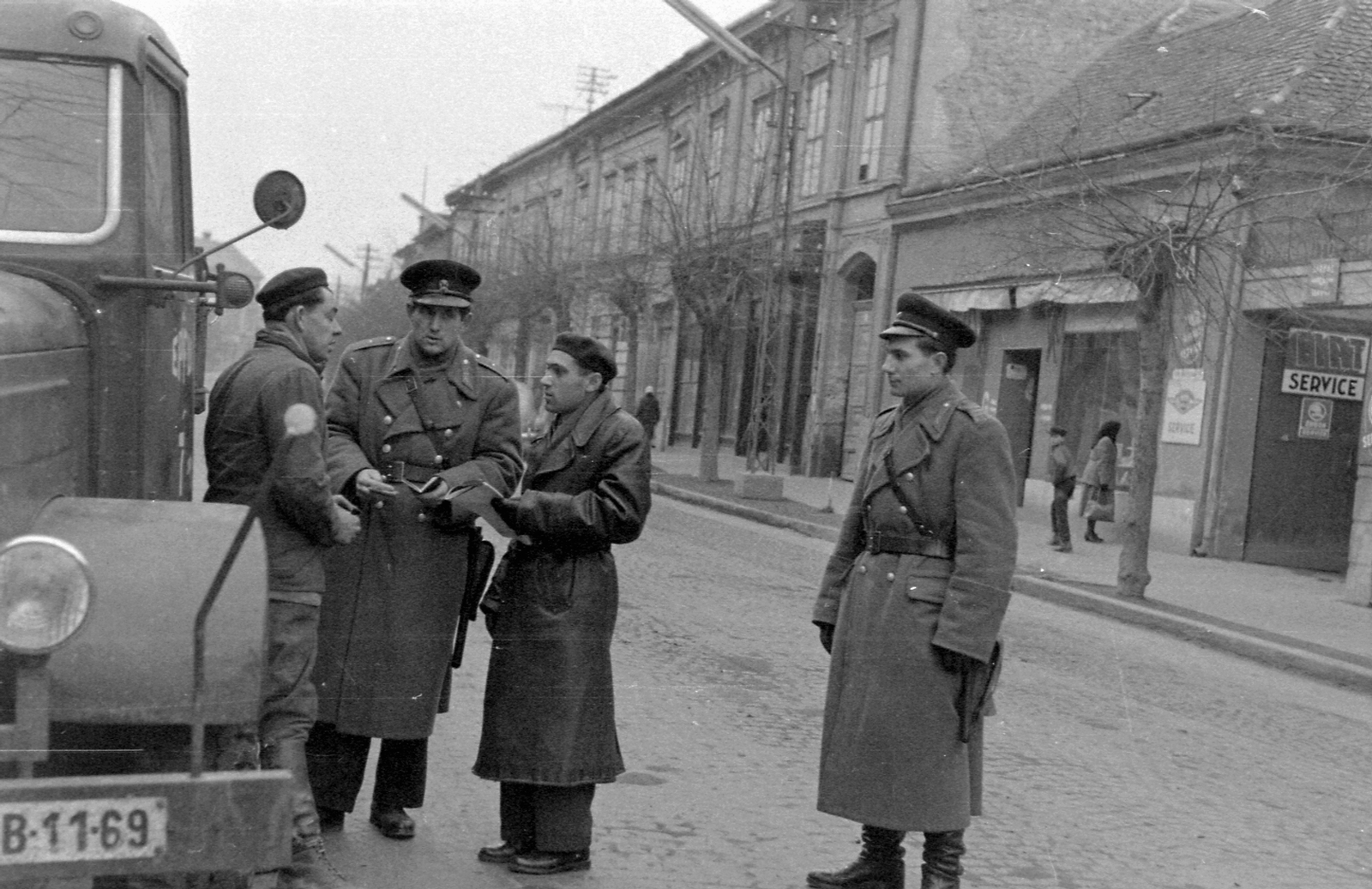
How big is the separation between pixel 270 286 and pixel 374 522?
0.81 m

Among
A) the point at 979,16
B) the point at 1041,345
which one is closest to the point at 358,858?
the point at 1041,345

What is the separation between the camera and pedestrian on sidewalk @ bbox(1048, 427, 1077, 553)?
18.8 meters

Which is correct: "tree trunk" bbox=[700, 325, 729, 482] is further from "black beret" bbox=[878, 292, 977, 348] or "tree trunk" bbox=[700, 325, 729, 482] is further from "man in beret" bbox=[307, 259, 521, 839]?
"black beret" bbox=[878, 292, 977, 348]

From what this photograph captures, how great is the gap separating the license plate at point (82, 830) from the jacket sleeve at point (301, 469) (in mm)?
1589

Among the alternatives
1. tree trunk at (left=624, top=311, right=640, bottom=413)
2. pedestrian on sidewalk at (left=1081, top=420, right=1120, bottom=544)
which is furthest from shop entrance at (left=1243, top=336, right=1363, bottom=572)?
tree trunk at (left=624, top=311, right=640, bottom=413)

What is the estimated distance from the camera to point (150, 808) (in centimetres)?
302

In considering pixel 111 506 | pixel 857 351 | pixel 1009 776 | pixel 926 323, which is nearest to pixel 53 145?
pixel 111 506

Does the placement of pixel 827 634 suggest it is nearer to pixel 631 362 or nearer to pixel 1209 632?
pixel 1209 632

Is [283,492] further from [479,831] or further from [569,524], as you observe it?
[479,831]

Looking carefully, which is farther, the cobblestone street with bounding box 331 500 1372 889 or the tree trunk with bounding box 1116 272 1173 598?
the tree trunk with bounding box 1116 272 1173 598

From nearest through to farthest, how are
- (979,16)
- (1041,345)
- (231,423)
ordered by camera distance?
(231,423) < (1041,345) < (979,16)

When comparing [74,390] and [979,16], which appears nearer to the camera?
[74,390]

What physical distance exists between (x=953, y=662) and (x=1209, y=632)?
890 cm

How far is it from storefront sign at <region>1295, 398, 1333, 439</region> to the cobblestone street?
8418mm
